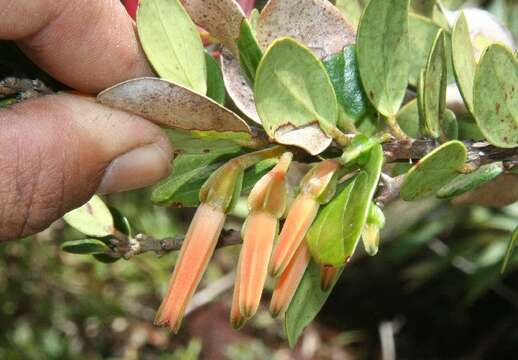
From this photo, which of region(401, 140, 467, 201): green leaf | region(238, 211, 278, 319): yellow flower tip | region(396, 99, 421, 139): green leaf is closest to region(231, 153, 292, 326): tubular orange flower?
region(238, 211, 278, 319): yellow flower tip

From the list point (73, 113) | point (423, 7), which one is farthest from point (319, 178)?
point (423, 7)

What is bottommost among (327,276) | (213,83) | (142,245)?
(142,245)

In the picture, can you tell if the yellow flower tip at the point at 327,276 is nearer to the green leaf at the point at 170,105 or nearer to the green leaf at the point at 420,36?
the green leaf at the point at 170,105

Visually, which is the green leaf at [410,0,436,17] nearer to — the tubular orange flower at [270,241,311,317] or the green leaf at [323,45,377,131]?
the green leaf at [323,45,377,131]

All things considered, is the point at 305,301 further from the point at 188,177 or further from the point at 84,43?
the point at 84,43

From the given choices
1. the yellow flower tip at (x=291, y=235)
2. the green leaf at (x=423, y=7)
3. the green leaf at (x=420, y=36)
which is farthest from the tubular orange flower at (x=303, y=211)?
the green leaf at (x=423, y=7)

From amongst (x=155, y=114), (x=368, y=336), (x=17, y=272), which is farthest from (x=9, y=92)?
(x=368, y=336)
